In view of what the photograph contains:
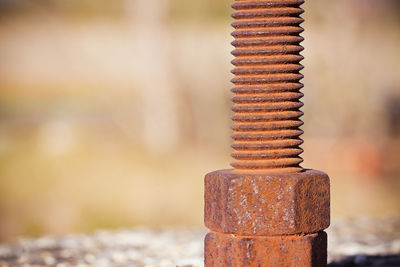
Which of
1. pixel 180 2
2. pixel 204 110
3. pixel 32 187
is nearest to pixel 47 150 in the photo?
pixel 32 187

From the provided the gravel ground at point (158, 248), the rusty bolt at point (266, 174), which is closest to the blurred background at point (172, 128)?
the gravel ground at point (158, 248)

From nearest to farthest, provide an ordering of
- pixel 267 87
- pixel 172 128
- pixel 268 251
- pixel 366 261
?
1. pixel 268 251
2. pixel 267 87
3. pixel 366 261
4. pixel 172 128

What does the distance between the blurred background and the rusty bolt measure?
635 centimetres

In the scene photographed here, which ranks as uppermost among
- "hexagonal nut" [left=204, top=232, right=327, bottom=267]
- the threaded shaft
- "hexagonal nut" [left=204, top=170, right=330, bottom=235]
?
the threaded shaft

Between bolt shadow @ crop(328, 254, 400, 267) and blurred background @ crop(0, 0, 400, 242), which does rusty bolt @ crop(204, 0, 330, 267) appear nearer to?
bolt shadow @ crop(328, 254, 400, 267)

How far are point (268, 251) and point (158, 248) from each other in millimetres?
2330

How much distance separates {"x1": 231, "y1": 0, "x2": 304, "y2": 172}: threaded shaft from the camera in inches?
142

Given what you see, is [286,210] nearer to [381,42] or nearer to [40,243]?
[40,243]

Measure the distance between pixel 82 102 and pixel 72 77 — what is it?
5.04 metres

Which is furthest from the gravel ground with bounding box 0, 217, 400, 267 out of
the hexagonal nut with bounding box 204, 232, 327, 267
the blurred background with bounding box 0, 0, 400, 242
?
the blurred background with bounding box 0, 0, 400, 242

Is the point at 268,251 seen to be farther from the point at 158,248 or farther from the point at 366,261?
→ the point at 158,248

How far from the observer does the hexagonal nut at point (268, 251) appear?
11.3 ft

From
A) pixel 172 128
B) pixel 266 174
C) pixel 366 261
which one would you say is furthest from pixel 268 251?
pixel 172 128

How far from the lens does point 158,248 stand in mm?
5684
